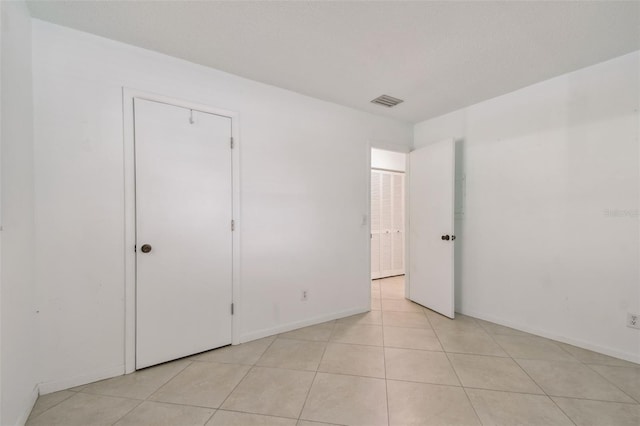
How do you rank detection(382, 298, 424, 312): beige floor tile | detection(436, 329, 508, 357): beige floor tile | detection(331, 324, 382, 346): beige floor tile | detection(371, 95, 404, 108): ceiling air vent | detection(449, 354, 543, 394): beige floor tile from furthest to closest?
detection(382, 298, 424, 312): beige floor tile < detection(371, 95, 404, 108): ceiling air vent < detection(331, 324, 382, 346): beige floor tile < detection(436, 329, 508, 357): beige floor tile < detection(449, 354, 543, 394): beige floor tile

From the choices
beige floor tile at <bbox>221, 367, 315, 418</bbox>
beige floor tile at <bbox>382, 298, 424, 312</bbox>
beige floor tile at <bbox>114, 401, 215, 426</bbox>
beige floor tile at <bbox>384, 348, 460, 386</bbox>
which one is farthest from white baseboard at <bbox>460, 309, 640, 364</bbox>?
beige floor tile at <bbox>114, 401, 215, 426</bbox>

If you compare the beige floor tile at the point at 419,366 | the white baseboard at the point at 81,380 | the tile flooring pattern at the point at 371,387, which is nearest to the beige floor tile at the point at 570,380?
the tile flooring pattern at the point at 371,387

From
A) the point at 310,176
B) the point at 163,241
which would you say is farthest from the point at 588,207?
the point at 163,241

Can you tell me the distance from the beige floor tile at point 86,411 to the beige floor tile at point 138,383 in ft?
0.16

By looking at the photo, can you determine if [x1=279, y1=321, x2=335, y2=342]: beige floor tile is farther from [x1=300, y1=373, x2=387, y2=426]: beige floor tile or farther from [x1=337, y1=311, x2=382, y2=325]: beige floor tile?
[x1=300, y1=373, x2=387, y2=426]: beige floor tile

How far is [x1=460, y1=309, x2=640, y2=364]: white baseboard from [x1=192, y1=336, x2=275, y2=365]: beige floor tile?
7.86 ft

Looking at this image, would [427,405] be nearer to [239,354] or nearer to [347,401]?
[347,401]

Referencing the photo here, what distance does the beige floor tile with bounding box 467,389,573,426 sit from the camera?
1.46 metres

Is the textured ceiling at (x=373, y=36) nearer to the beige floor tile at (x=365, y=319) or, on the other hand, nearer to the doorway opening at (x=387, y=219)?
the doorway opening at (x=387, y=219)

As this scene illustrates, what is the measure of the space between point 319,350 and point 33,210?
229 cm

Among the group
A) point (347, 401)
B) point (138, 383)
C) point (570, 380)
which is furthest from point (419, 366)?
point (138, 383)

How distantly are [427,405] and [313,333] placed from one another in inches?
48.7

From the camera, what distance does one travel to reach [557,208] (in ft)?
7.92

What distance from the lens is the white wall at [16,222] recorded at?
1.27 m
